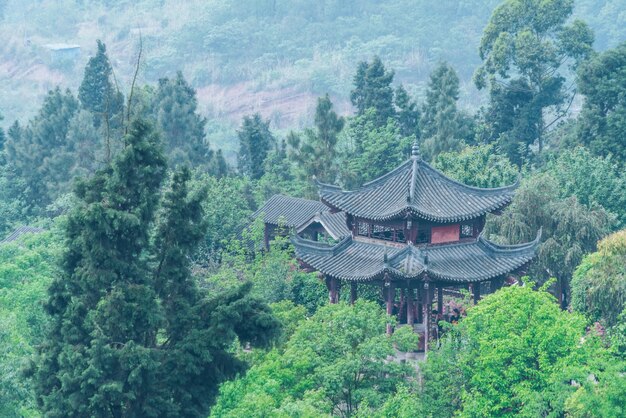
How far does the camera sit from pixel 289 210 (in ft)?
146

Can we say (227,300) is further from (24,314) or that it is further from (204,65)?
(204,65)

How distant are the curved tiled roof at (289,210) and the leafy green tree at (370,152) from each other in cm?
485

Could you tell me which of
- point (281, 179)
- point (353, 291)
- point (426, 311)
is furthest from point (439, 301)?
point (281, 179)

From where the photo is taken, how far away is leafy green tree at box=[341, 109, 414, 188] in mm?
50188

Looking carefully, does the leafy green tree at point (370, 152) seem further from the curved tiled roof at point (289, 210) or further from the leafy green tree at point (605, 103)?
the leafy green tree at point (605, 103)

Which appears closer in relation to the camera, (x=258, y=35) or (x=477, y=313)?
(x=477, y=313)

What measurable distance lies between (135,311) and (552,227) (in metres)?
21.2

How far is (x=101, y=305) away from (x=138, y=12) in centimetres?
9868

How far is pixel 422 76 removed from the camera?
108 metres

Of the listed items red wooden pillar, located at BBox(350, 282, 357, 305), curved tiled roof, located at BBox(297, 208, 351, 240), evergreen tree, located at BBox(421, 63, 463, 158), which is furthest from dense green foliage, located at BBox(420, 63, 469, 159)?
red wooden pillar, located at BBox(350, 282, 357, 305)

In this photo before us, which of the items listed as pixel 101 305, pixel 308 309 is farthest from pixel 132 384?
pixel 308 309

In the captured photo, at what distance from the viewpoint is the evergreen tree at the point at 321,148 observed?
5066 centimetres

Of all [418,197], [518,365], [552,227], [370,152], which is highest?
[418,197]

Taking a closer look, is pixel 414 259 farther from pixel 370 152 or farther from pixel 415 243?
pixel 370 152
